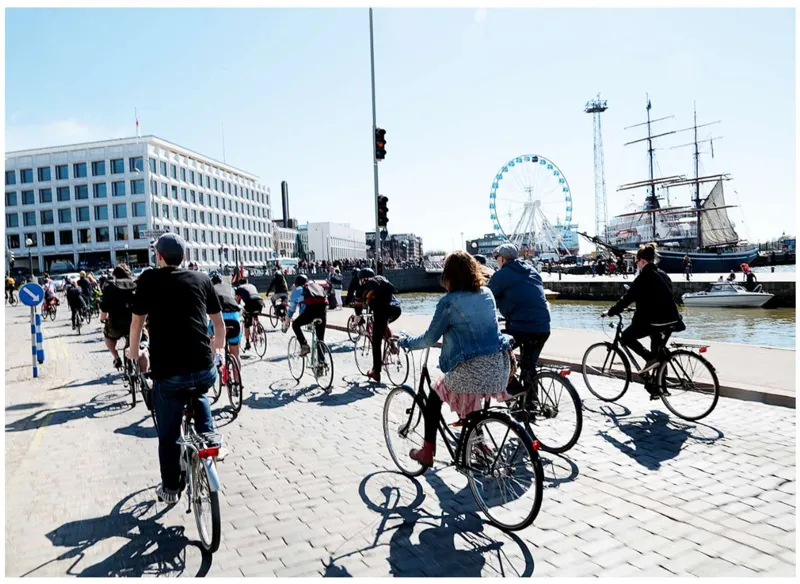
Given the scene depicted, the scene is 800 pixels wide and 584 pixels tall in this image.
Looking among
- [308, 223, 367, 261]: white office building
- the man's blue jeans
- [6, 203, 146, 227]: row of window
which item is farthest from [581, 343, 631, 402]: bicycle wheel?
[308, 223, 367, 261]: white office building

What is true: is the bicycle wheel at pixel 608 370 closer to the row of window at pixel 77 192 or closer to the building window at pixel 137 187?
the row of window at pixel 77 192

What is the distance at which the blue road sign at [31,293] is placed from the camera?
1011cm

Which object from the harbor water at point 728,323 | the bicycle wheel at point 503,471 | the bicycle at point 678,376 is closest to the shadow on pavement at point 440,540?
the bicycle wheel at point 503,471

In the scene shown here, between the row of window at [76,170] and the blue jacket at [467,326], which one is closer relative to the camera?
the blue jacket at [467,326]

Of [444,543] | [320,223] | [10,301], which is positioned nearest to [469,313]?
[444,543]

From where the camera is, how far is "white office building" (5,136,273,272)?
235 feet

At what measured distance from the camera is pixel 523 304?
229 inches

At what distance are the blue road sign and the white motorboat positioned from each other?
95.5 feet

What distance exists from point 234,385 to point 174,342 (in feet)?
11.7

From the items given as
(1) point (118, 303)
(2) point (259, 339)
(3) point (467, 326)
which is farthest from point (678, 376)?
(2) point (259, 339)

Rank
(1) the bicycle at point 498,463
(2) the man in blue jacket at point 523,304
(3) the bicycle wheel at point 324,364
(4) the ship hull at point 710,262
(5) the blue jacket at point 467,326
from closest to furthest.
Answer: (1) the bicycle at point 498,463
(5) the blue jacket at point 467,326
(2) the man in blue jacket at point 523,304
(3) the bicycle wheel at point 324,364
(4) the ship hull at point 710,262

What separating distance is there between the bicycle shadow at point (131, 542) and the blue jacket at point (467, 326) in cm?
200

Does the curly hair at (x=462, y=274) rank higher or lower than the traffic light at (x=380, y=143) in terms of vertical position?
lower

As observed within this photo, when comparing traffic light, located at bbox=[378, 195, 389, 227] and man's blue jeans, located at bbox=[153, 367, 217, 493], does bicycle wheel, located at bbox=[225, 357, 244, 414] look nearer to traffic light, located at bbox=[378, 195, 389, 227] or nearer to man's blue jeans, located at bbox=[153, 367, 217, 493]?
man's blue jeans, located at bbox=[153, 367, 217, 493]
